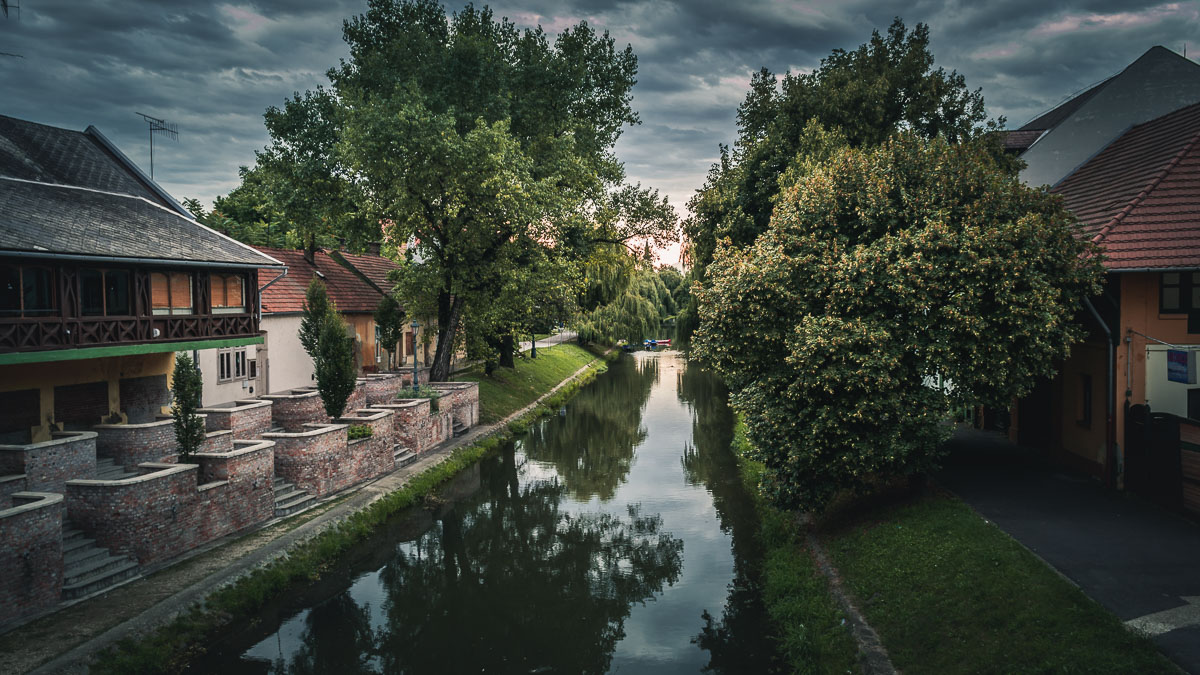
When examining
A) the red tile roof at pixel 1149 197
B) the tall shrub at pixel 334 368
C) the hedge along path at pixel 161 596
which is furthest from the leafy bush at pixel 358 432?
the red tile roof at pixel 1149 197

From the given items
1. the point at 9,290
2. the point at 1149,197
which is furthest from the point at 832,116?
the point at 9,290

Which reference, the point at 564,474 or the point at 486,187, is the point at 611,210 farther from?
the point at 564,474

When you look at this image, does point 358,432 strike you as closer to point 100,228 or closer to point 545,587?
point 100,228

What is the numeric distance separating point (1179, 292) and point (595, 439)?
21.0m

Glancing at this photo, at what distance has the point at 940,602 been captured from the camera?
10.6 m

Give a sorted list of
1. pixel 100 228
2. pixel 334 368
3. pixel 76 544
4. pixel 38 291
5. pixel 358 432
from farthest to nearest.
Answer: pixel 358 432 < pixel 334 368 < pixel 100 228 < pixel 38 291 < pixel 76 544

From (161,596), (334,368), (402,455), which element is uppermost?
(334,368)

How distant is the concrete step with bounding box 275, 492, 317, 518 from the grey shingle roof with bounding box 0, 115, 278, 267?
22.3ft

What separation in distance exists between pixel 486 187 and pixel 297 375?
12179mm

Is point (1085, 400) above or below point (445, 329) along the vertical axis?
below

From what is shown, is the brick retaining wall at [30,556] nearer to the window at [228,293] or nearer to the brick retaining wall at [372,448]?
the brick retaining wall at [372,448]

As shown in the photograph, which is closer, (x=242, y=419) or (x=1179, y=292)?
(x=1179, y=292)

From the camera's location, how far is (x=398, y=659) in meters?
11.6

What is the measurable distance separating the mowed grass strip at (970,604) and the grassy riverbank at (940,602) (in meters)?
0.02
